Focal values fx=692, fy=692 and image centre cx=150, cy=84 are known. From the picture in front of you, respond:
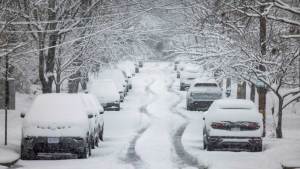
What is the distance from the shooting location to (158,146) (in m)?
21.2

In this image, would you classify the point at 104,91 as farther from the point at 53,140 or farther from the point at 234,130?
the point at 53,140

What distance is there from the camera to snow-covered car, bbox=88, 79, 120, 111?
4025cm

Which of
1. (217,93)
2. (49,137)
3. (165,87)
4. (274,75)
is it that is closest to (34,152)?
(49,137)

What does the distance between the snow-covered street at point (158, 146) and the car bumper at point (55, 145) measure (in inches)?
14.7

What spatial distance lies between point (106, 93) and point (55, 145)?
23.8m

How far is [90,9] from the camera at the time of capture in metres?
22.9

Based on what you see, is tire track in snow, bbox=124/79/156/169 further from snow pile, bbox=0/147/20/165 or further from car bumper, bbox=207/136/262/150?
snow pile, bbox=0/147/20/165

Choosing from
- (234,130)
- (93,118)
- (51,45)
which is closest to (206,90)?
(51,45)

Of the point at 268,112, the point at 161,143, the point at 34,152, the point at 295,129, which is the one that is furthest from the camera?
the point at 268,112

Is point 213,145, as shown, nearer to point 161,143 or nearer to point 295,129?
point 161,143

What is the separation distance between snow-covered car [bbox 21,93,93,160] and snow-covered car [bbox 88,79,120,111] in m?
22.2

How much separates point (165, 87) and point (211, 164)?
48.9 meters

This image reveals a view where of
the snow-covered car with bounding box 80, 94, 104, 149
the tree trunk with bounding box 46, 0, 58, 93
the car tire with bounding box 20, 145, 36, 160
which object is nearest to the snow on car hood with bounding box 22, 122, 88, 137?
the car tire with bounding box 20, 145, 36, 160

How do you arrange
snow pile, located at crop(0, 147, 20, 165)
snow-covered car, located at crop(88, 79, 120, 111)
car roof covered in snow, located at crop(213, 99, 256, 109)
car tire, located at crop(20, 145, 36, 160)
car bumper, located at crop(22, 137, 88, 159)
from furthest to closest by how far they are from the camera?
snow-covered car, located at crop(88, 79, 120, 111), car roof covered in snow, located at crop(213, 99, 256, 109), car tire, located at crop(20, 145, 36, 160), car bumper, located at crop(22, 137, 88, 159), snow pile, located at crop(0, 147, 20, 165)
